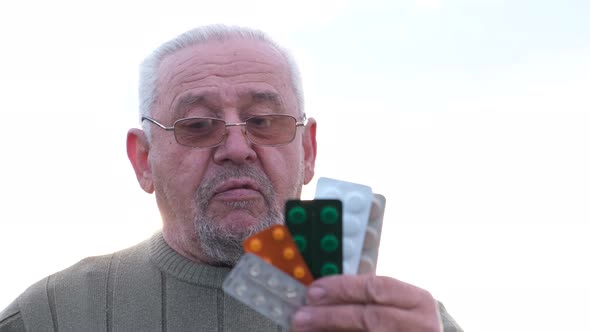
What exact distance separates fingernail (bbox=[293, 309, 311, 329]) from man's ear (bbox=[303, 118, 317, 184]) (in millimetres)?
2364

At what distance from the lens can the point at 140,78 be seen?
4.61 m

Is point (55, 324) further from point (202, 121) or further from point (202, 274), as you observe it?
point (202, 121)

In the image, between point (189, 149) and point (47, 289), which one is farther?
point (47, 289)

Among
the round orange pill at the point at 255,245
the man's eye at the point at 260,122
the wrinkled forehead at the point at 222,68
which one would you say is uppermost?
the wrinkled forehead at the point at 222,68

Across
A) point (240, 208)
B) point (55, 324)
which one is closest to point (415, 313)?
point (240, 208)

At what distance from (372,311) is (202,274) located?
210cm

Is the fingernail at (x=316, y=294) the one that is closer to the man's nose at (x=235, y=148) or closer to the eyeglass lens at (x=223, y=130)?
the man's nose at (x=235, y=148)

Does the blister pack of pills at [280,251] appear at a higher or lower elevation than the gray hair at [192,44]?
lower

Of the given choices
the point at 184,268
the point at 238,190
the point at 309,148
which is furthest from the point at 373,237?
the point at 309,148

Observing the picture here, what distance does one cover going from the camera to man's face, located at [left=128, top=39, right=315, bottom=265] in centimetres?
383

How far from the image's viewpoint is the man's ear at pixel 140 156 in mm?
4488

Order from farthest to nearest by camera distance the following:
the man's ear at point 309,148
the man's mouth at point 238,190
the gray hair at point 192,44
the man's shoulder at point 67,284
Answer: the man's ear at point 309,148
the gray hair at point 192,44
the man's shoulder at point 67,284
the man's mouth at point 238,190

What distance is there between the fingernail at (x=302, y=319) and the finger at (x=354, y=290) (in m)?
0.04

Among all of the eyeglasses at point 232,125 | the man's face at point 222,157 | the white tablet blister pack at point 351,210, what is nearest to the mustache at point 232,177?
the man's face at point 222,157
